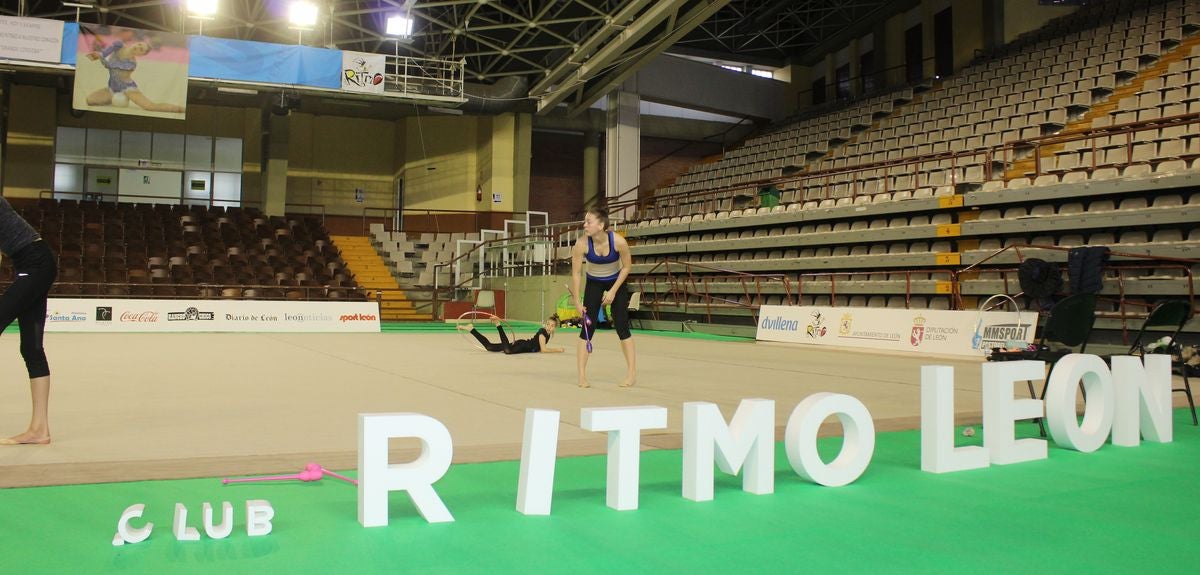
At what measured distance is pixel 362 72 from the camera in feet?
77.0

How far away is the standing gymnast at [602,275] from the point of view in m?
8.04

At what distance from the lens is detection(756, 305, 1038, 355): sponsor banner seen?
508 inches

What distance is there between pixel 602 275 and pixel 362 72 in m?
17.5

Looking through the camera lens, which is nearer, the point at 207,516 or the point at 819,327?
the point at 207,516

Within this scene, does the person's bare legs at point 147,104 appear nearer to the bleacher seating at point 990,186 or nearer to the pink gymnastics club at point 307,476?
the bleacher seating at point 990,186

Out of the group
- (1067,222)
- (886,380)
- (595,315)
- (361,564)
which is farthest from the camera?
(1067,222)

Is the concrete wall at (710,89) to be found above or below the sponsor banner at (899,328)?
above

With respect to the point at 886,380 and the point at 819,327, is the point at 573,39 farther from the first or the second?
the point at 886,380

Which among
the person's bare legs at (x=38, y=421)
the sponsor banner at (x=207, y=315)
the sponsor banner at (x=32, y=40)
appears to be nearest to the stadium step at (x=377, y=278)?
the sponsor banner at (x=207, y=315)

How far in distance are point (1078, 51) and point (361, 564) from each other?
81.2ft

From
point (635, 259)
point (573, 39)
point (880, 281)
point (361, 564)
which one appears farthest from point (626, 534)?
point (573, 39)

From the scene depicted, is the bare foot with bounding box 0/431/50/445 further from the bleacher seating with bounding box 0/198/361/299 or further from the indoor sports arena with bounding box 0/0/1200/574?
the bleacher seating with bounding box 0/198/361/299

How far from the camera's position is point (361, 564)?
116 inches

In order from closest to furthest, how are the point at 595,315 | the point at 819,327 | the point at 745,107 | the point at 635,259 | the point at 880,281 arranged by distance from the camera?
the point at 595,315
the point at 819,327
the point at 880,281
the point at 635,259
the point at 745,107
